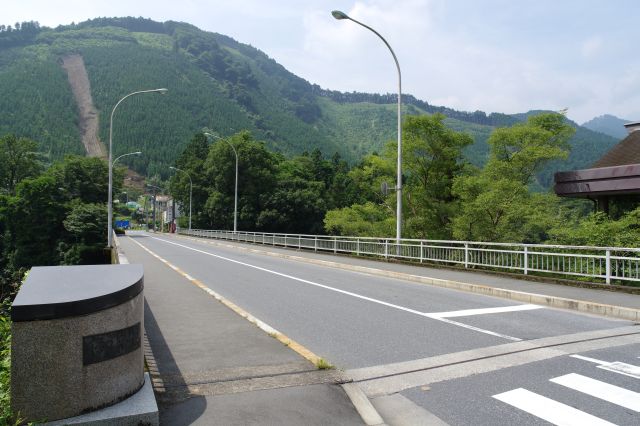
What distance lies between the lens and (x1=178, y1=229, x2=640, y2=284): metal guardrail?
40.5 ft

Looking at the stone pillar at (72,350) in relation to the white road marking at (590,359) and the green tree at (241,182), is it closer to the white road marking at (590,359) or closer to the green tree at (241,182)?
the white road marking at (590,359)

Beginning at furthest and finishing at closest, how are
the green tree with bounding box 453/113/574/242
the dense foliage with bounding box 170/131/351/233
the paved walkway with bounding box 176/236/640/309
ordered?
the dense foliage with bounding box 170/131/351/233 < the green tree with bounding box 453/113/574/242 < the paved walkway with bounding box 176/236/640/309

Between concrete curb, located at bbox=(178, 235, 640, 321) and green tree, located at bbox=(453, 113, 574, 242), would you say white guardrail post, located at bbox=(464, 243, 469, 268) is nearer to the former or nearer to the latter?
concrete curb, located at bbox=(178, 235, 640, 321)

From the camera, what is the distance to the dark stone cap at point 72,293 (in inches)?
135

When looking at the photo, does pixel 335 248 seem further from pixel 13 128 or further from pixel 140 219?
pixel 13 128

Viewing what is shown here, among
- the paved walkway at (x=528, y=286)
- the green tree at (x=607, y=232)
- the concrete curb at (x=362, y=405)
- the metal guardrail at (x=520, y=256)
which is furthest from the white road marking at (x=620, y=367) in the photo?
the green tree at (x=607, y=232)

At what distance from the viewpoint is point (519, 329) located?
781cm

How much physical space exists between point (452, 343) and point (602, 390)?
2198 millimetres

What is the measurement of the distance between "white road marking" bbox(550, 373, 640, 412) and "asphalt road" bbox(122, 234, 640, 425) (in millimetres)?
28

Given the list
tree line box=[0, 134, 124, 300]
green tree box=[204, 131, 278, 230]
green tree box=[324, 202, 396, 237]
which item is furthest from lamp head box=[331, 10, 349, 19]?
green tree box=[204, 131, 278, 230]

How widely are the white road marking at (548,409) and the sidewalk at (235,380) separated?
1.50 metres

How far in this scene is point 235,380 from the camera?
194 inches

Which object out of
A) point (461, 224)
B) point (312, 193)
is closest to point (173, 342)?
point (461, 224)

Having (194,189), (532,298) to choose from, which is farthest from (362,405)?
(194,189)
